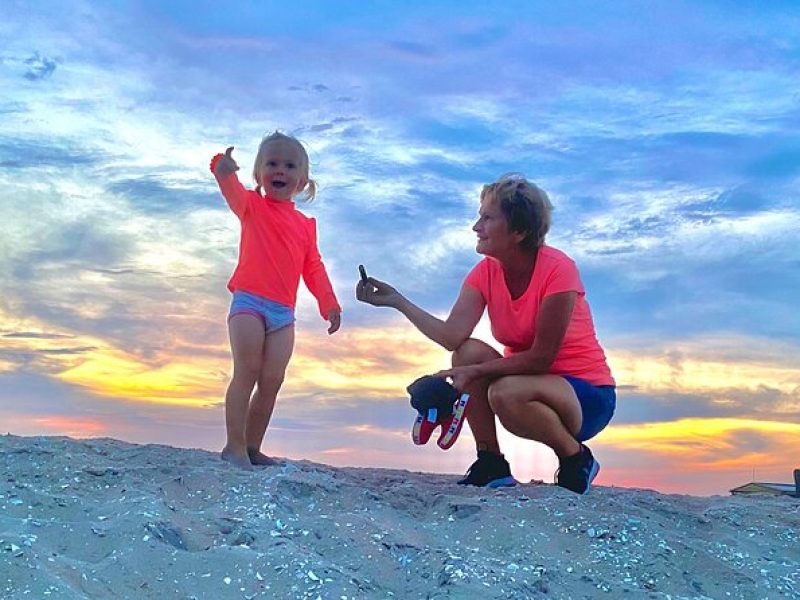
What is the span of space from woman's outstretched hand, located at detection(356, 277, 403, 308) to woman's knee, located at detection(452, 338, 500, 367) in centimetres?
38

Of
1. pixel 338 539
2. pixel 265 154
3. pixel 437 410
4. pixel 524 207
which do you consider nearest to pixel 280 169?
pixel 265 154

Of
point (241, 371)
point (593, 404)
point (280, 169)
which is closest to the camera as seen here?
point (593, 404)

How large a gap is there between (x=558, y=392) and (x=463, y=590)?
A: 1722 mm

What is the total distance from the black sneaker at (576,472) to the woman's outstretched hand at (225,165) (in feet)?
7.01

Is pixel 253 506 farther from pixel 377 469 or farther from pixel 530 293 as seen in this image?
pixel 377 469

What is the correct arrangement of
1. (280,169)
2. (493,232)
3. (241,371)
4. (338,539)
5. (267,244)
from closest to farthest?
1. (338,539)
2. (493,232)
3. (241,371)
4. (267,244)
5. (280,169)

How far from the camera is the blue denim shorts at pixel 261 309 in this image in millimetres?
4500

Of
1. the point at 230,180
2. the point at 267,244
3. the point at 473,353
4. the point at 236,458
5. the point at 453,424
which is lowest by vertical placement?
the point at 236,458

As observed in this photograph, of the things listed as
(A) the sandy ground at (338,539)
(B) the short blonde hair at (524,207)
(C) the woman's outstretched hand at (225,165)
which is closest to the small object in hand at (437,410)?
(A) the sandy ground at (338,539)

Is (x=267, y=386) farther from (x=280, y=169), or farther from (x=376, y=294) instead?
(x=280, y=169)

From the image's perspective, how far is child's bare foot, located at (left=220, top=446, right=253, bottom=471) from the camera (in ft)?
14.0

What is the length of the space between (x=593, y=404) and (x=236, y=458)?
66.1 inches

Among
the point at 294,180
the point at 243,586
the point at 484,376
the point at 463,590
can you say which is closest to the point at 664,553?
the point at 463,590

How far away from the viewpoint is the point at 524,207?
415 centimetres
